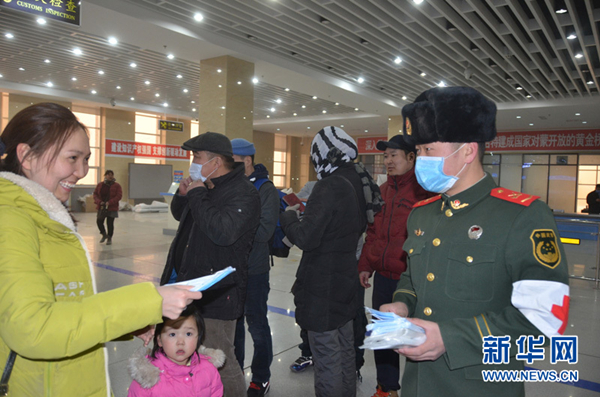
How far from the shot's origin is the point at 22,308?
783mm

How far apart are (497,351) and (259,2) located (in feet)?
20.6

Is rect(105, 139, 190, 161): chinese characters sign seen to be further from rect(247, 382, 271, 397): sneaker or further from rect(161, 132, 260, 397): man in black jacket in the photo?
rect(161, 132, 260, 397): man in black jacket

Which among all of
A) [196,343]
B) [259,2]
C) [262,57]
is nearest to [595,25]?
[259,2]

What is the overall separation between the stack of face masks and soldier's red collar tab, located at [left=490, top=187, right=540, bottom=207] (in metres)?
0.46

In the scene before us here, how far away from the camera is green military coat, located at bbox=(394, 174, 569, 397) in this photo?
1020mm

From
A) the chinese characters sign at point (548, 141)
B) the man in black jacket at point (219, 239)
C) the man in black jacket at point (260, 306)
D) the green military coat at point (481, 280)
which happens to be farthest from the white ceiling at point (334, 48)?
the green military coat at point (481, 280)

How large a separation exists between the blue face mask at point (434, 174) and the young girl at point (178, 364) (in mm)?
1232

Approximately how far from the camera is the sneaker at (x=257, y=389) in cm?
265

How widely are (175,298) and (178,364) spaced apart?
1.05 m

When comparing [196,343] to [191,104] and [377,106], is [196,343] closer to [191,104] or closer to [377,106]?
[377,106]

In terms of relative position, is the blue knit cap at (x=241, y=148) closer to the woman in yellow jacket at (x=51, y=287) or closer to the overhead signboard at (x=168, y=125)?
the woman in yellow jacket at (x=51, y=287)

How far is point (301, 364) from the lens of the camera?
3.07 meters

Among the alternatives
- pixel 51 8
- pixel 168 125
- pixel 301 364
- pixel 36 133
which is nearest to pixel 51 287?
pixel 36 133

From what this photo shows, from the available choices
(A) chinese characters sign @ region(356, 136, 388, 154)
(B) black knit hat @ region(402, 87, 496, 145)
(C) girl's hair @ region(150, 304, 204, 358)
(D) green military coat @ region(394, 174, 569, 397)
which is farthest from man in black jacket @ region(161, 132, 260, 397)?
(A) chinese characters sign @ region(356, 136, 388, 154)
